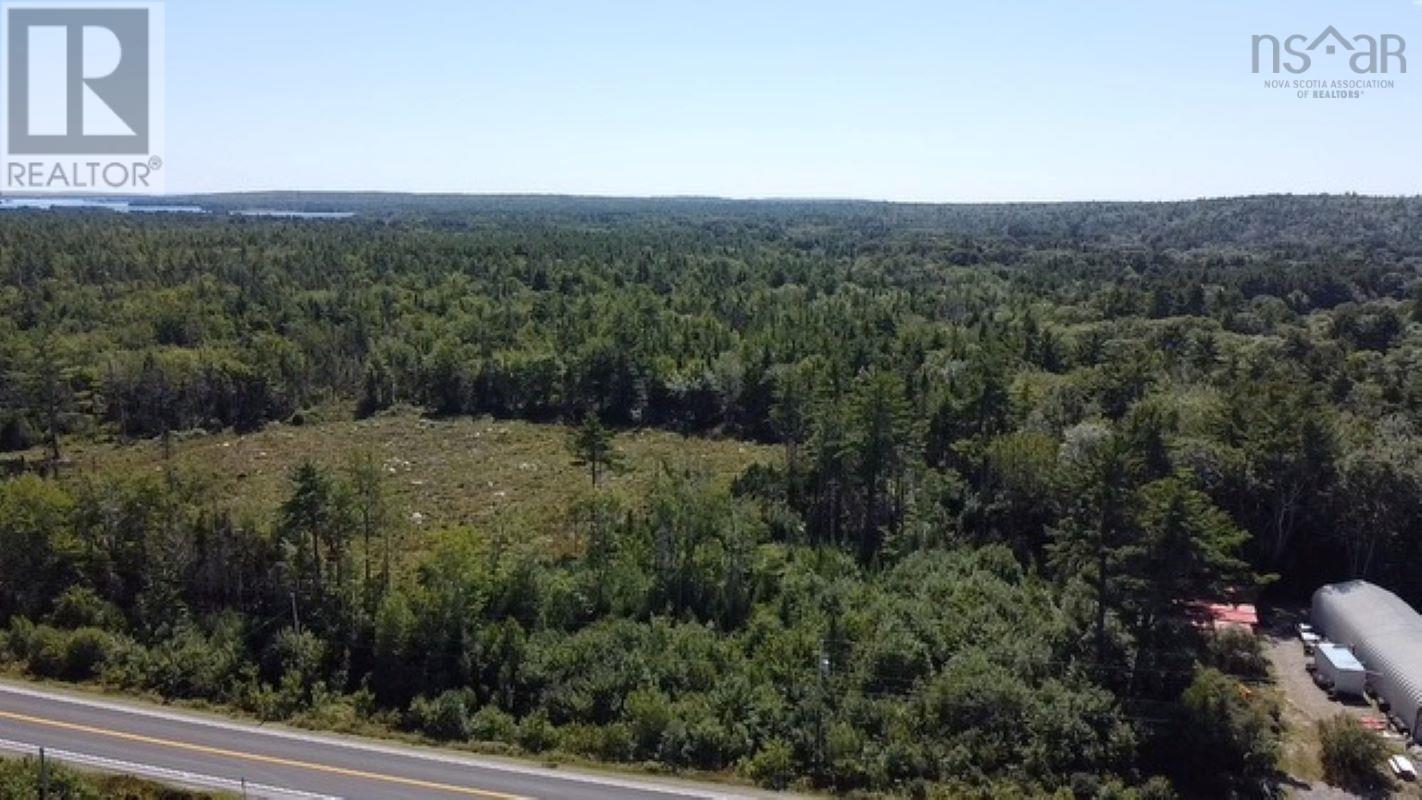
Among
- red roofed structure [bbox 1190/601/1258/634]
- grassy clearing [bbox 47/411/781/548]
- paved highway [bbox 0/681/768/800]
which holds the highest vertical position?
grassy clearing [bbox 47/411/781/548]

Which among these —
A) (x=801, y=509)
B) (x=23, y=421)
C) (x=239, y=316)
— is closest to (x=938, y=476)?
(x=801, y=509)

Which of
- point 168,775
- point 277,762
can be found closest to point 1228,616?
point 277,762

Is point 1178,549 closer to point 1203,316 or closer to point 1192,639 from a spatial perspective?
point 1192,639

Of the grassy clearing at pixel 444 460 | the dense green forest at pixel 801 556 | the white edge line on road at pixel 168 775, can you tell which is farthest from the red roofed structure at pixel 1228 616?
the white edge line on road at pixel 168 775

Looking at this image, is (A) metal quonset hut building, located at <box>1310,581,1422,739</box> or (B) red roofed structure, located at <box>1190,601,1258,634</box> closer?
(A) metal quonset hut building, located at <box>1310,581,1422,739</box>

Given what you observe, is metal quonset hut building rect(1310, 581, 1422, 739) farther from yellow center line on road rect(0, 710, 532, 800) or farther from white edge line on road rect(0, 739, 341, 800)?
white edge line on road rect(0, 739, 341, 800)

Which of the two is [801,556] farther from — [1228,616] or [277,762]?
[277,762]

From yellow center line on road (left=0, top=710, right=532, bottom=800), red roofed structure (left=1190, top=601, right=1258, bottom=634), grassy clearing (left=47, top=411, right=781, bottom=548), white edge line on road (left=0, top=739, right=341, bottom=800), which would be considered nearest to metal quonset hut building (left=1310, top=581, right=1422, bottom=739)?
red roofed structure (left=1190, top=601, right=1258, bottom=634)
